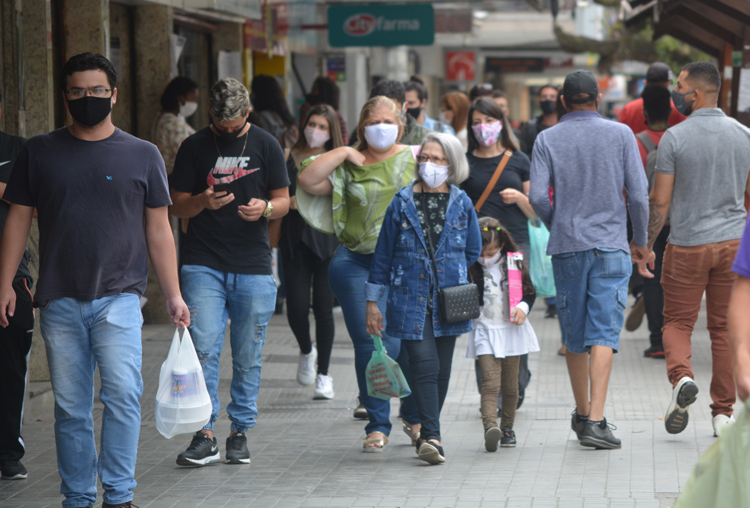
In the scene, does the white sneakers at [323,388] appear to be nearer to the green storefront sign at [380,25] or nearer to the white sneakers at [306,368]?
the white sneakers at [306,368]

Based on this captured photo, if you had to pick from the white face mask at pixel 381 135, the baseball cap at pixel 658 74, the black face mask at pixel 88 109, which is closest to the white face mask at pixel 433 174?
the white face mask at pixel 381 135

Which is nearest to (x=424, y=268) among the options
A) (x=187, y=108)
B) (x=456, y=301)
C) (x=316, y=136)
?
(x=456, y=301)

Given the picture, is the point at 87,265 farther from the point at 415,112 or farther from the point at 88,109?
the point at 415,112

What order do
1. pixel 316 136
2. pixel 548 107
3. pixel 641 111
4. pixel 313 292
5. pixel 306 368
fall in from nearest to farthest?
pixel 316 136 → pixel 313 292 → pixel 306 368 → pixel 641 111 → pixel 548 107

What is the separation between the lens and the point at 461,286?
5.75 metres

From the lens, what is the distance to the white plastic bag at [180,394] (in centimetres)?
499

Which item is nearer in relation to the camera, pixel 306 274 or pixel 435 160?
pixel 435 160

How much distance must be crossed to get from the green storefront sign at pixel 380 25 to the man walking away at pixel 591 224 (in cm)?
829

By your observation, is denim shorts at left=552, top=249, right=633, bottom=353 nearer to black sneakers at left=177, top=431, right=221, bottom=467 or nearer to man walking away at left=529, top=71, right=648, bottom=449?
man walking away at left=529, top=71, right=648, bottom=449

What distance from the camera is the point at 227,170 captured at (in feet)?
18.9

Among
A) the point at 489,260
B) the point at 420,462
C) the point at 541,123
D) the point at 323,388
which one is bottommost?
the point at 323,388

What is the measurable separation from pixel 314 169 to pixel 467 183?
1.31m

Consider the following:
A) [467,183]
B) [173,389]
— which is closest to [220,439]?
[173,389]

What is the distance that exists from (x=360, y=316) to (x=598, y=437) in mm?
1457
